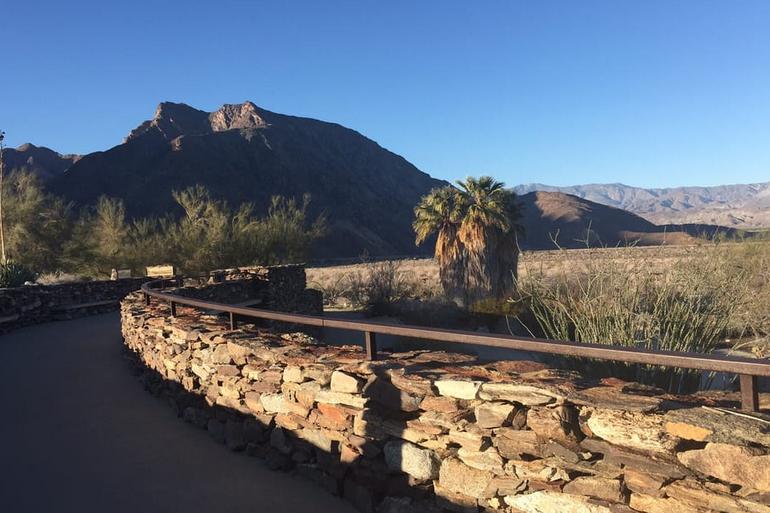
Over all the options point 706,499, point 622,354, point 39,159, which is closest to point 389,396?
point 622,354

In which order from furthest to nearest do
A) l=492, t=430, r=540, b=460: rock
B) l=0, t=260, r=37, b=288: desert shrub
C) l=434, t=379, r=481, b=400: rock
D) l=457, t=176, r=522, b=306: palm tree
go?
l=457, t=176, r=522, b=306: palm tree → l=0, t=260, r=37, b=288: desert shrub → l=434, t=379, r=481, b=400: rock → l=492, t=430, r=540, b=460: rock

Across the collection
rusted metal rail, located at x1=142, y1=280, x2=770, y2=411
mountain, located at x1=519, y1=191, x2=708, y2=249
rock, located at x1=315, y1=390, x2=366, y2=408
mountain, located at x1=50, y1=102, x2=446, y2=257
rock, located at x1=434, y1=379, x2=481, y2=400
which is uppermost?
mountain, located at x1=50, y1=102, x2=446, y2=257

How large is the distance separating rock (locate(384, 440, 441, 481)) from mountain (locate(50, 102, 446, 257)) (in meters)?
64.7

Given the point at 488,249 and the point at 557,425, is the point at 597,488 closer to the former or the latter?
the point at 557,425

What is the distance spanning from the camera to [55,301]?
1698 centimetres

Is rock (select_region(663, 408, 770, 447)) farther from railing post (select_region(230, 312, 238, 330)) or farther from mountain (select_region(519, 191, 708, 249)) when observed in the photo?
mountain (select_region(519, 191, 708, 249))

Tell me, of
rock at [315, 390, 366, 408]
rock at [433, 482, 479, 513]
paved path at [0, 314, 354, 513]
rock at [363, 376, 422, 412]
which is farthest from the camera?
paved path at [0, 314, 354, 513]

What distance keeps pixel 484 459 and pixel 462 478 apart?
0.22m

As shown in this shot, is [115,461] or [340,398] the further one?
[115,461]

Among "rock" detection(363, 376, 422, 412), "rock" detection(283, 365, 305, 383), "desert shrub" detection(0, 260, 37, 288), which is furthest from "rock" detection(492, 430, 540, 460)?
"desert shrub" detection(0, 260, 37, 288)

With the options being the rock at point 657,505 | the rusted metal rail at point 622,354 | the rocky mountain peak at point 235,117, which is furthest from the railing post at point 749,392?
the rocky mountain peak at point 235,117

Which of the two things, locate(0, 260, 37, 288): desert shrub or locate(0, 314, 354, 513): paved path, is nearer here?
locate(0, 314, 354, 513): paved path

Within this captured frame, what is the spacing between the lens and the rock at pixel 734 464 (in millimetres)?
2574

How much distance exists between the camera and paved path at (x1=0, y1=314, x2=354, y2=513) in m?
4.68
